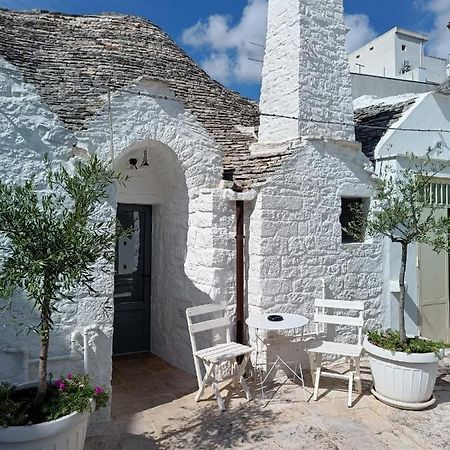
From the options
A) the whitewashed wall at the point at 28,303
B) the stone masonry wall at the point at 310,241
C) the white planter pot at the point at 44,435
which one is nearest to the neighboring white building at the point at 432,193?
the stone masonry wall at the point at 310,241

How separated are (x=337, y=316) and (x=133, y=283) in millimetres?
3404

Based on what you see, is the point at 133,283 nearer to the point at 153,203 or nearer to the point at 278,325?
A: the point at 153,203

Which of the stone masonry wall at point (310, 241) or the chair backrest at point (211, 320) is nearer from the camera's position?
the chair backrest at point (211, 320)

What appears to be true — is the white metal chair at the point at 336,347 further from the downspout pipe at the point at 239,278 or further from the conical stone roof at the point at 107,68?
the conical stone roof at the point at 107,68

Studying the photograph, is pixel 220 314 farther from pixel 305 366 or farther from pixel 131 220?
pixel 131 220

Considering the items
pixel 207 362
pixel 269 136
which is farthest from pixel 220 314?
pixel 269 136

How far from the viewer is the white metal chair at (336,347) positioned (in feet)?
18.0

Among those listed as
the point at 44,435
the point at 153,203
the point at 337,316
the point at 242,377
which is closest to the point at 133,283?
the point at 153,203

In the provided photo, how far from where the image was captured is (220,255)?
6215 millimetres

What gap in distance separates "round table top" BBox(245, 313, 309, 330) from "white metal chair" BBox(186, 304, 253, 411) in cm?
33

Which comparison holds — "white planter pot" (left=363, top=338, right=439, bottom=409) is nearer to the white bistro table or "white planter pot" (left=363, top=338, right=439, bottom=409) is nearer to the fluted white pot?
the white bistro table

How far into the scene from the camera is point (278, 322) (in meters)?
5.59

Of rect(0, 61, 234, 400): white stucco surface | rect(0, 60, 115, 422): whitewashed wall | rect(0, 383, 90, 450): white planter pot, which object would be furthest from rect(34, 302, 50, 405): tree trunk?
rect(0, 61, 234, 400): white stucco surface

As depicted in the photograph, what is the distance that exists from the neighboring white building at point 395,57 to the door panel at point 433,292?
10.8 meters
